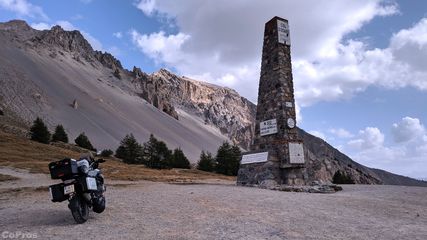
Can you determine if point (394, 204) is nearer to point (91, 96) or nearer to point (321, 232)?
point (321, 232)

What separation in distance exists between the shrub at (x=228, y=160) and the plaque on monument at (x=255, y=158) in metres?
25.8

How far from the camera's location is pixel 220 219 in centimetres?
866

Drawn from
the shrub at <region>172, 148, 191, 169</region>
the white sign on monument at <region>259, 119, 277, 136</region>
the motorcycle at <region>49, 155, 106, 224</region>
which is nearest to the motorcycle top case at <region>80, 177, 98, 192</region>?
the motorcycle at <region>49, 155, 106, 224</region>

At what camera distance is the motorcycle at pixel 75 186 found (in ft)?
26.3

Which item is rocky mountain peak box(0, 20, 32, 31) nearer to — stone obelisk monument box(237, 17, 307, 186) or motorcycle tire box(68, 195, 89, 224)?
stone obelisk monument box(237, 17, 307, 186)

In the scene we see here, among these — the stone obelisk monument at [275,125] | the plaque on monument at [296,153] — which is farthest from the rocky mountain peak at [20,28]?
the plaque on monument at [296,153]

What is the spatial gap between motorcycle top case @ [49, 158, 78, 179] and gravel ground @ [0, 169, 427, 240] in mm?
1012

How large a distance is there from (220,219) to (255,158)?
11.1m

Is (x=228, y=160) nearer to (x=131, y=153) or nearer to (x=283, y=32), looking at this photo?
(x=131, y=153)

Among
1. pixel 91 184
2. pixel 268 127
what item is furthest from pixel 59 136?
pixel 91 184

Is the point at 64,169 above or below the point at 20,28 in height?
below

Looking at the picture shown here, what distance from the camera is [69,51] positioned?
6097 inches

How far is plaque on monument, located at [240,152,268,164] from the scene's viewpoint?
19033 mm

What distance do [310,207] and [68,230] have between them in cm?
657
